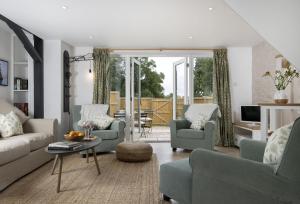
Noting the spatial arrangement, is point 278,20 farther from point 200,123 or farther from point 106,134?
point 106,134

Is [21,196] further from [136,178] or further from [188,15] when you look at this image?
[188,15]

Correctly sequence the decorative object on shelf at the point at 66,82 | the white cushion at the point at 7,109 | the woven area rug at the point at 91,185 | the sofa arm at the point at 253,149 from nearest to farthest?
the sofa arm at the point at 253,149, the woven area rug at the point at 91,185, the white cushion at the point at 7,109, the decorative object on shelf at the point at 66,82

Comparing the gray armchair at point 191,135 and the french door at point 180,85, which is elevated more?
the french door at point 180,85

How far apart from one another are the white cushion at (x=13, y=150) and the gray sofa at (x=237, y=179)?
191 cm

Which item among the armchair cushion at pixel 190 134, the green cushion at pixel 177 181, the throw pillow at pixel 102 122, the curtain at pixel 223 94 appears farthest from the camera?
the curtain at pixel 223 94

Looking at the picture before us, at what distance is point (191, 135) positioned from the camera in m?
4.53

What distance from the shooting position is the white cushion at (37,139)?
3.41 metres

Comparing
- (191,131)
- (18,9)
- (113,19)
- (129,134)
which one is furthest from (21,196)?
(129,134)

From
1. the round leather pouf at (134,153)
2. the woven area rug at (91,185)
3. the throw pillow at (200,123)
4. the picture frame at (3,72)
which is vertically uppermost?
the picture frame at (3,72)

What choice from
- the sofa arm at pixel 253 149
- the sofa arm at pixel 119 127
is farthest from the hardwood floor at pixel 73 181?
the sofa arm at pixel 253 149

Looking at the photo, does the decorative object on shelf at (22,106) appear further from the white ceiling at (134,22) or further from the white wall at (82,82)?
the white ceiling at (134,22)

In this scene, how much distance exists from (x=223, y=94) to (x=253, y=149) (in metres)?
3.29

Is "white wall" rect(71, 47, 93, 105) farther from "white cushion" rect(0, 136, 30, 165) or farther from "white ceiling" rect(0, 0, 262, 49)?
"white cushion" rect(0, 136, 30, 165)

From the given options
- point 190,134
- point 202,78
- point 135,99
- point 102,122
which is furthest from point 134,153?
point 202,78
